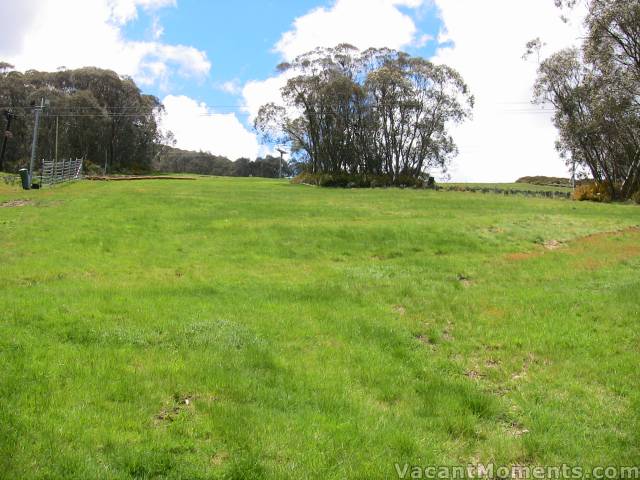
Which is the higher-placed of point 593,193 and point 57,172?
point 593,193

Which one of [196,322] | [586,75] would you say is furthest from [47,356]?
[586,75]

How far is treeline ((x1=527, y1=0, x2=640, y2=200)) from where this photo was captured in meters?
41.7

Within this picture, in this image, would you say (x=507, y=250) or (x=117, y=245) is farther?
(x=507, y=250)

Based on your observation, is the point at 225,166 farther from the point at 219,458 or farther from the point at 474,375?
the point at 219,458

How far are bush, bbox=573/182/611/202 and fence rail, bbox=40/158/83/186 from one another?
4367cm

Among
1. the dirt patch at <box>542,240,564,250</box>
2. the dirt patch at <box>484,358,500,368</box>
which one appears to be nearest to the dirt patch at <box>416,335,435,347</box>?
the dirt patch at <box>484,358,500,368</box>

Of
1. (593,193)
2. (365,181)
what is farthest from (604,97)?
(365,181)

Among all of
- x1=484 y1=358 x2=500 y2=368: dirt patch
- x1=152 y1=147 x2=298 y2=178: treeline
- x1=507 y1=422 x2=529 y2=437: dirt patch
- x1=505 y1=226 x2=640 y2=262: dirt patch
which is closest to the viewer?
x1=507 y1=422 x2=529 y2=437: dirt patch

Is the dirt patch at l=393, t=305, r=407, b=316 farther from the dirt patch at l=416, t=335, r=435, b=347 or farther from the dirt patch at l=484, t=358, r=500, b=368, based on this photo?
the dirt patch at l=484, t=358, r=500, b=368

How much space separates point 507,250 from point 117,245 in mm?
13864

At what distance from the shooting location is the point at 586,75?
47344 millimetres

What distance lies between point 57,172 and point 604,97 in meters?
43.7

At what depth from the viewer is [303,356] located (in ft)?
30.0

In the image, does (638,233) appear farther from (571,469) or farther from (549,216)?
(571,469)
